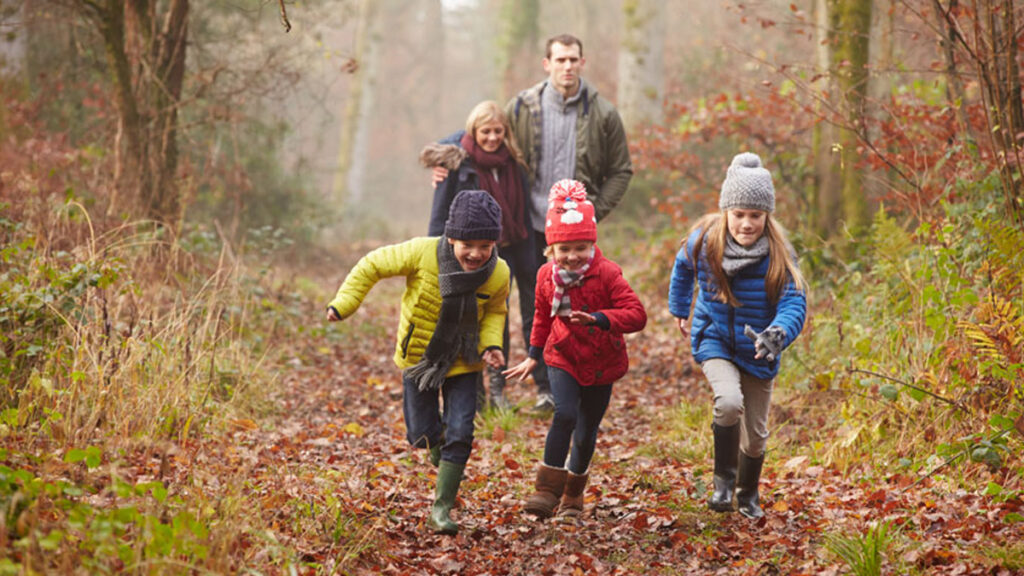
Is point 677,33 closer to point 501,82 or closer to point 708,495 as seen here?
point 501,82

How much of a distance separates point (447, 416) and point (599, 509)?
1.05 metres

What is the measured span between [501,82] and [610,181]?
17210mm

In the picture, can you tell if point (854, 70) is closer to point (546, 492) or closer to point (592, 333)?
point (592, 333)

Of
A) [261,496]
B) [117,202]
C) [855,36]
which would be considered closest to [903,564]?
[261,496]

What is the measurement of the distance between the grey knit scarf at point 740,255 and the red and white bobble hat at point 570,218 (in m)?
0.71

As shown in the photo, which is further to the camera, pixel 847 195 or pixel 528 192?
pixel 847 195

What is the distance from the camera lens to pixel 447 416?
493 cm

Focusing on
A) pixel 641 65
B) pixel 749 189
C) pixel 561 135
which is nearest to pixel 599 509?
pixel 749 189

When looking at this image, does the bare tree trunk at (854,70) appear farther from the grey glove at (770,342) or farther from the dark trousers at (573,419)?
the dark trousers at (573,419)

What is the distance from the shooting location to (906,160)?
7219 millimetres

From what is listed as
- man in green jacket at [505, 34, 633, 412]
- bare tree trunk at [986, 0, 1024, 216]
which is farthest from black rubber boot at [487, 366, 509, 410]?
bare tree trunk at [986, 0, 1024, 216]

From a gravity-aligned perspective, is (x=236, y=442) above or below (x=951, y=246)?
below

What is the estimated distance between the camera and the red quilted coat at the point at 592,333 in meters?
4.80

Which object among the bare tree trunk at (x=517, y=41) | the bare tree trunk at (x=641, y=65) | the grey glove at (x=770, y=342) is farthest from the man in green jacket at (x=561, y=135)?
the bare tree trunk at (x=517, y=41)
